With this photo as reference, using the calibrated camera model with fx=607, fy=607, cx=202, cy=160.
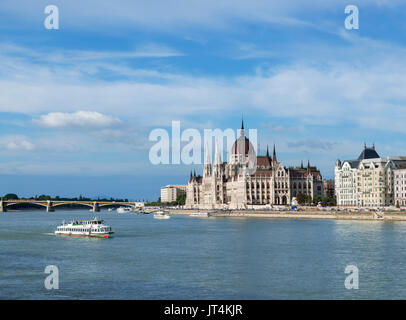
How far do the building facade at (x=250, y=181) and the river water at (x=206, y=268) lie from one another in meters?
99.5

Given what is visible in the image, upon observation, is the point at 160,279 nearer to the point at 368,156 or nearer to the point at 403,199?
the point at 403,199

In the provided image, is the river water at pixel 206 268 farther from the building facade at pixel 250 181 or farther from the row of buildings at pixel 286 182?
the building facade at pixel 250 181

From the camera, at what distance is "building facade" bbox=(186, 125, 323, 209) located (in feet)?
508

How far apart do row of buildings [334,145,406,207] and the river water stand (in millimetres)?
66074

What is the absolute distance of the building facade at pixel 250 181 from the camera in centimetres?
15488

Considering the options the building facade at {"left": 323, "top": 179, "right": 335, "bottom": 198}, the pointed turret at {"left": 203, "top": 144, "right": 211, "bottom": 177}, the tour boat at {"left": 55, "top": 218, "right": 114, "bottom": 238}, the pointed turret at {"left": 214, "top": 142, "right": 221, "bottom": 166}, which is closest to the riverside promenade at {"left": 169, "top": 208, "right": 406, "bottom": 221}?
the building facade at {"left": 323, "top": 179, "right": 335, "bottom": 198}

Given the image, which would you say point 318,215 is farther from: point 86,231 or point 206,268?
point 206,268

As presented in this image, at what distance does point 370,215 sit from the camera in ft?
310

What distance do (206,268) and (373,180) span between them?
302 feet

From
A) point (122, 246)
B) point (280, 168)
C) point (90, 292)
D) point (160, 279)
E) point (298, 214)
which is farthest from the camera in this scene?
point (280, 168)

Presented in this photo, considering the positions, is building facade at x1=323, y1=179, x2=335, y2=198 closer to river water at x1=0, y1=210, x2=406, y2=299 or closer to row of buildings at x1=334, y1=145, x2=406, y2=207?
row of buildings at x1=334, y1=145, x2=406, y2=207
